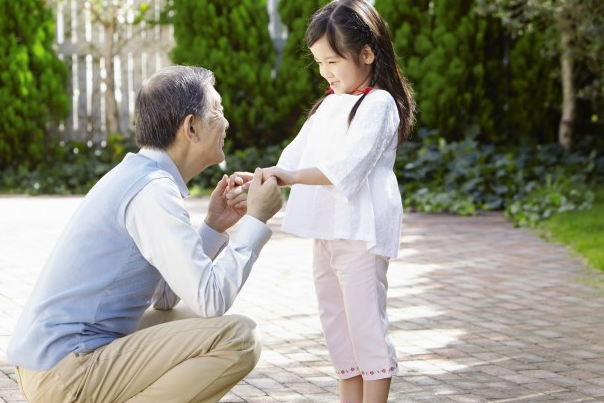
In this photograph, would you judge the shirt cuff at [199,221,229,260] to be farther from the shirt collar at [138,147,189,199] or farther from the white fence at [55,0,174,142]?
the white fence at [55,0,174,142]

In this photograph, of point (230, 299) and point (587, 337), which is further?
point (587, 337)

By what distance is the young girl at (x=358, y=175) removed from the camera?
328 centimetres

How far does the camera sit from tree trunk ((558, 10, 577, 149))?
391 inches

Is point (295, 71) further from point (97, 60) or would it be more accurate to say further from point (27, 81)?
point (27, 81)

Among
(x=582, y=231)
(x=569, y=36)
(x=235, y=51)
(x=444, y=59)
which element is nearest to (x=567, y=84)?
(x=569, y=36)

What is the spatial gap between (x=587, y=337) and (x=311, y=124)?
1.96 meters

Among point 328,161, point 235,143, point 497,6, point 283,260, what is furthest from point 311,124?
point 235,143

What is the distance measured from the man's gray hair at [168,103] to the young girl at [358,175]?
1.59ft

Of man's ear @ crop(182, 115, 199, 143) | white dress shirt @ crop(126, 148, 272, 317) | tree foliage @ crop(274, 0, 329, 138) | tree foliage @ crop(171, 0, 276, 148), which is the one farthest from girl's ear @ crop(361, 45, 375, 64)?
tree foliage @ crop(171, 0, 276, 148)

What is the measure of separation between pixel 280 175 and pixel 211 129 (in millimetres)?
284

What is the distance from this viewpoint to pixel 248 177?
3.29 metres

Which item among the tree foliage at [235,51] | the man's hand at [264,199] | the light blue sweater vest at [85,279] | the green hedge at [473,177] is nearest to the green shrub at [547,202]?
the green hedge at [473,177]

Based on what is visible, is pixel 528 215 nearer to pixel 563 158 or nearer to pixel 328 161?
pixel 563 158

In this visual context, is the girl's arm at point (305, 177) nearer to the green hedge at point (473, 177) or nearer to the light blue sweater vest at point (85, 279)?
the light blue sweater vest at point (85, 279)
